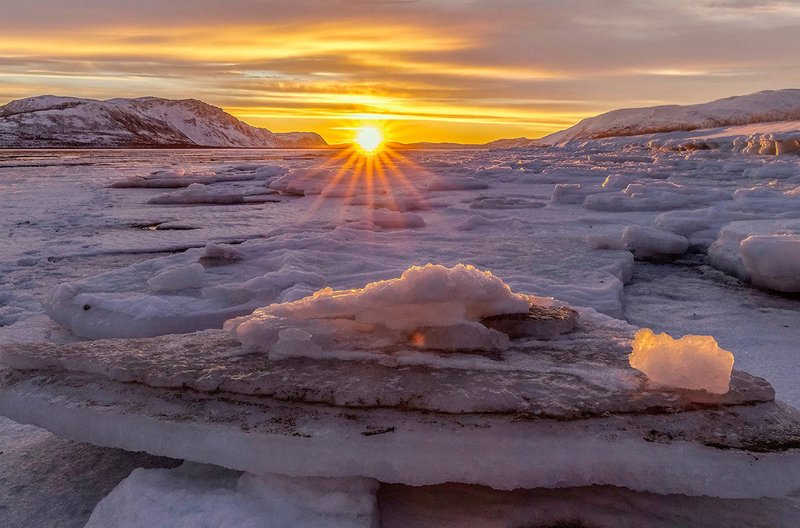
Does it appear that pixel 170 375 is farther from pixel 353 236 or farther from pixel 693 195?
pixel 693 195

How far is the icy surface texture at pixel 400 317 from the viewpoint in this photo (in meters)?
1.74

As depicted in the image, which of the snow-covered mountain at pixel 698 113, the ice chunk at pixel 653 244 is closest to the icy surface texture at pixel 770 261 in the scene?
the ice chunk at pixel 653 244

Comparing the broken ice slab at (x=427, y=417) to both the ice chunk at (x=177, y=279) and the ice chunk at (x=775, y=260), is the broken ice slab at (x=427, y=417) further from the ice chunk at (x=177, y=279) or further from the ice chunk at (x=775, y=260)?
the ice chunk at (x=775, y=260)

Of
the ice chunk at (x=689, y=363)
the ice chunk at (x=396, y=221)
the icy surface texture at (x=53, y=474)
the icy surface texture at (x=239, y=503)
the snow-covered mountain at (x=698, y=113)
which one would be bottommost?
the icy surface texture at (x=53, y=474)

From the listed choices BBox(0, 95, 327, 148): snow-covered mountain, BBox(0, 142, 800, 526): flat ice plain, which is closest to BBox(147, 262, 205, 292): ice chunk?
BBox(0, 142, 800, 526): flat ice plain

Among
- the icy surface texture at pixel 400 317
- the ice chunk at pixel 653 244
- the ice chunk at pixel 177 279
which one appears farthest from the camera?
the ice chunk at pixel 653 244

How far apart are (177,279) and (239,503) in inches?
81.1

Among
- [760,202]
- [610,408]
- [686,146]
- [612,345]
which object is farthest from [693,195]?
[686,146]

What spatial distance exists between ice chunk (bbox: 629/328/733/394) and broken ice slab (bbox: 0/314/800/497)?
1.4 inches

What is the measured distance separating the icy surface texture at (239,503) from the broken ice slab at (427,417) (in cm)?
5

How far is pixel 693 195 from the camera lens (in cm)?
738

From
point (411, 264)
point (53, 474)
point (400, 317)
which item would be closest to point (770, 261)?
point (411, 264)

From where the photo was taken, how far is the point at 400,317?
6.02 feet

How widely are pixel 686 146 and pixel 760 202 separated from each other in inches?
1110
